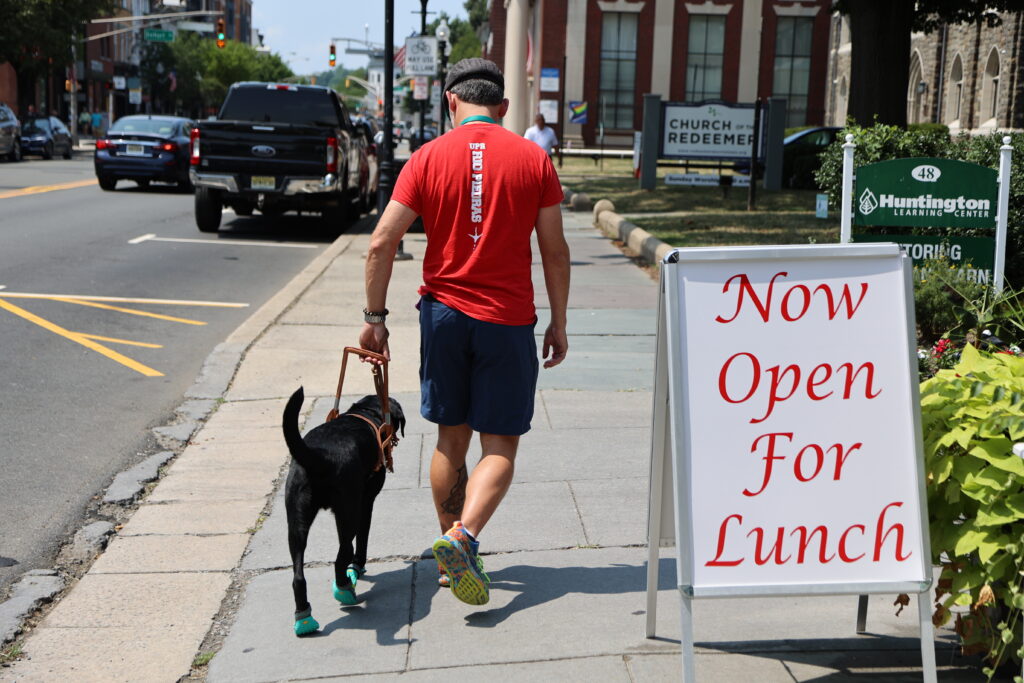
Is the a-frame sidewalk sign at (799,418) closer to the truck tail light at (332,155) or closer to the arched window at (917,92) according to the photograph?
the truck tail light at (332,155)

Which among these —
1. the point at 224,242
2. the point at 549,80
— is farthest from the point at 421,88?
the point at 224,242

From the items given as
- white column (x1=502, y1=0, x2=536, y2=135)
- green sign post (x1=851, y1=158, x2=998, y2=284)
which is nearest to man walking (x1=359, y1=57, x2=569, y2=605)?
green sign post (x1=851, y1=158, x2=998, y2=284)

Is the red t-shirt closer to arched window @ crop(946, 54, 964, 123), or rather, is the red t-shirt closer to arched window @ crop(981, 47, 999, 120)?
arched window @ crop(981, 47, 999, 120)

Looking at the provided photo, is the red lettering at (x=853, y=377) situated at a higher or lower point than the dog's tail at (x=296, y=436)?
higher

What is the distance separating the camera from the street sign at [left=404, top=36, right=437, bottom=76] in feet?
90.0

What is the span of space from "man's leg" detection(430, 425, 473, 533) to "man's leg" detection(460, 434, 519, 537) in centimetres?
10

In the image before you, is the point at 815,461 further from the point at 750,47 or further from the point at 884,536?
the point at 750,47

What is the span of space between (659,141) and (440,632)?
19.3 metres

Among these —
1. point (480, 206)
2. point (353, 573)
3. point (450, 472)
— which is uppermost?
point (480, 206)

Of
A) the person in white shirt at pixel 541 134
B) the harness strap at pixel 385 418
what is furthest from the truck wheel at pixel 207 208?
the harness strap at pixel 385 418

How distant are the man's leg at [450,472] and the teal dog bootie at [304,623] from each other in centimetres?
66

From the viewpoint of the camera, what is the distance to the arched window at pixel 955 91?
120 ft

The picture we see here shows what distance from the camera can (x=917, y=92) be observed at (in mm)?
40094

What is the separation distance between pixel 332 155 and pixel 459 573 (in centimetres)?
1325
